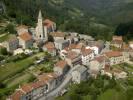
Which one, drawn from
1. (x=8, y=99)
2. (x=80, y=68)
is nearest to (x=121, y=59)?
(x=80, y=68)

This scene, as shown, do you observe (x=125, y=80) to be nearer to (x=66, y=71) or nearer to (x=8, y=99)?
(x=66, y=71)

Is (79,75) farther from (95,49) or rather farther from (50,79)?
(95,49)

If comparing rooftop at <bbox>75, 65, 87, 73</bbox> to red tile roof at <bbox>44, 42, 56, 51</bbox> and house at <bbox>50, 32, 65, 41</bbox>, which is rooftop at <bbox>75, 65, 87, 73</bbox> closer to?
red tile roof at <bbox>44, 42, 56, 51</bbox>

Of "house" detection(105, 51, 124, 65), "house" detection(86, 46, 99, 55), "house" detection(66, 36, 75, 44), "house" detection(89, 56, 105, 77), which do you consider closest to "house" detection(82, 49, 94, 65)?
"house" detection(86, 46, 99, 55)

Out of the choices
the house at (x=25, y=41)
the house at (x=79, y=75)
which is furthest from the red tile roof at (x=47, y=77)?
the house at (x=25, y=41)

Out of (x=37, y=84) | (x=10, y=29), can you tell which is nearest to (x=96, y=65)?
(x=37, y=84)

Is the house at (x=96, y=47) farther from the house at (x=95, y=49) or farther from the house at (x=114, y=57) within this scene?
the house at (x=114, y=57)

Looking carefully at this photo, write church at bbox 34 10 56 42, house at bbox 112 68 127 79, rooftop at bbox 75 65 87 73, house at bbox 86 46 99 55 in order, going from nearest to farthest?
1. rooftop at bbox 75 65 87 73
2. house at bbox 112 68 127 79
3. church at bbox 34 10 56 42
4. house at bbox 86 46 99 55

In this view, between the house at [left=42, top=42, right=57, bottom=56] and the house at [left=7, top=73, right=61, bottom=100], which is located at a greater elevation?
the house at [left=42, top=42, right=57, bottom=56]
